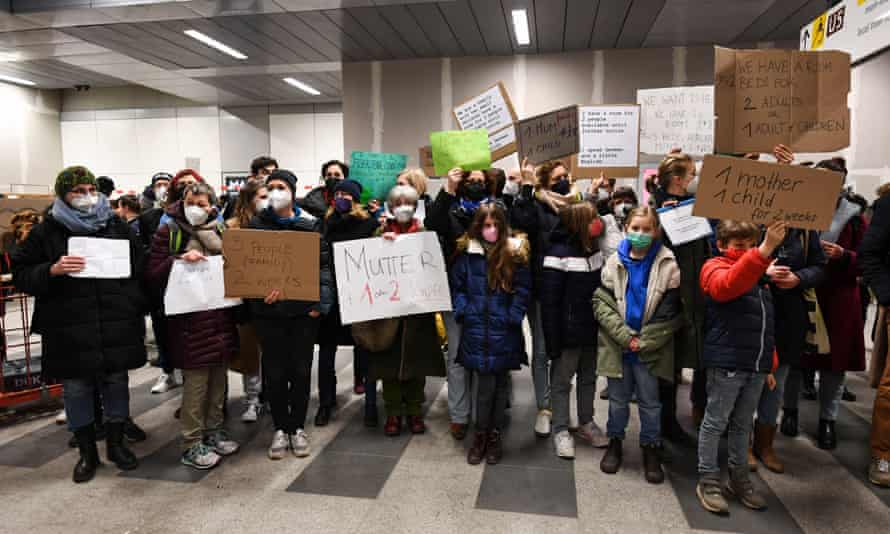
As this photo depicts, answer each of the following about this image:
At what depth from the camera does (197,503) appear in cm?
275

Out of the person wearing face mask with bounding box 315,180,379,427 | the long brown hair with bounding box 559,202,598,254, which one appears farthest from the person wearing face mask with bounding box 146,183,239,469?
the long brown hair with bounding box 559,202,598,254

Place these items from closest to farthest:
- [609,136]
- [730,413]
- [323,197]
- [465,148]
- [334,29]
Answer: [730,413] < [465,148] < [609,136] < [323,197] < [334,29]

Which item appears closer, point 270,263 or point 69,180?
point 69,180

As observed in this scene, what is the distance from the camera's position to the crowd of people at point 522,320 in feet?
9.08

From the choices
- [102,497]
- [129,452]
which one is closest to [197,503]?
[102,497]

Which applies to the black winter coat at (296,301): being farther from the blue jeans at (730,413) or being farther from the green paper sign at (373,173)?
the blue jeans at (730,413)

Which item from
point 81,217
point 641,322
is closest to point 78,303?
point 81,217

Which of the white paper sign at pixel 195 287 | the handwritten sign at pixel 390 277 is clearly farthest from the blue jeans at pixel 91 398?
the handwritten sign at pixel 390 277

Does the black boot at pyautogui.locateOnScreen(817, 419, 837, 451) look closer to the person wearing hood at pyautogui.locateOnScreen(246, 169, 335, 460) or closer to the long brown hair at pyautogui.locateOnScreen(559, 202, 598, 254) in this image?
the long brown hair at pyautogui.locateOnScreen(559, 202, 598, 254)

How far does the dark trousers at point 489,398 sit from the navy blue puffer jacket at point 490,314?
0.39 feet

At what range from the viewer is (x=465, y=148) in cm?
322

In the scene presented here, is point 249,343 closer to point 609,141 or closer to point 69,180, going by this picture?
point 69,180

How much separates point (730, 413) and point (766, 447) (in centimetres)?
69

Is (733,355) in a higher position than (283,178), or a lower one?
lower
